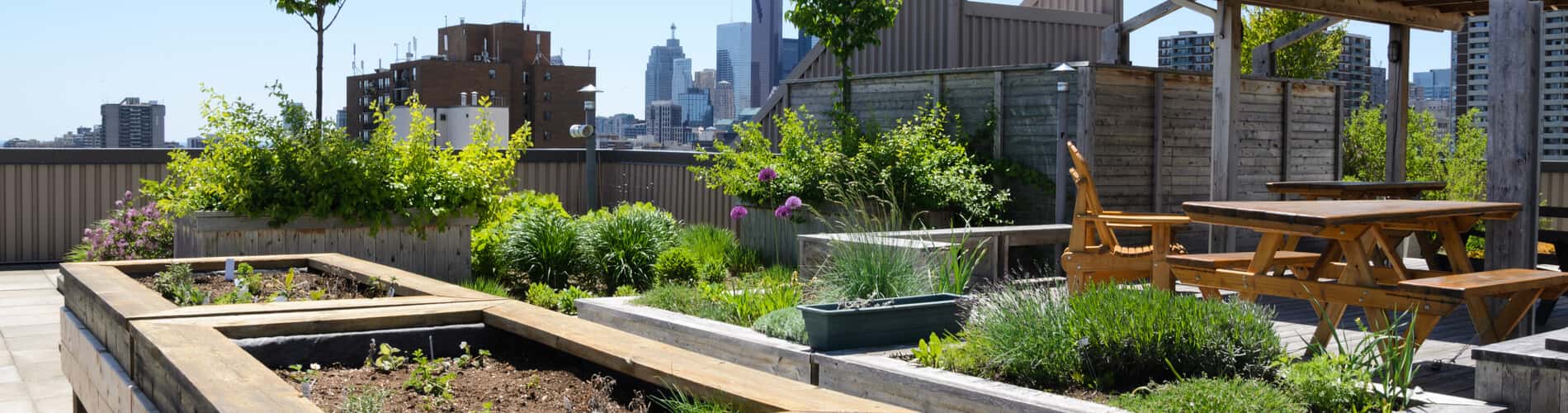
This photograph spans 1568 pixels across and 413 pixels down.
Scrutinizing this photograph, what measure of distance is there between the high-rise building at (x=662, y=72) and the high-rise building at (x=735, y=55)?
4099 millimetres

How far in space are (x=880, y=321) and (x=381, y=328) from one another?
1689mm

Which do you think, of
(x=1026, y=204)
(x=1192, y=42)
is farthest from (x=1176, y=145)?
(x=1192, y=42)

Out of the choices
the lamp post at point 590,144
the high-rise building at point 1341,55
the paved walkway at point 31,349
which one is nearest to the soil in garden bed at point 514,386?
the paved walkway at point 31,349

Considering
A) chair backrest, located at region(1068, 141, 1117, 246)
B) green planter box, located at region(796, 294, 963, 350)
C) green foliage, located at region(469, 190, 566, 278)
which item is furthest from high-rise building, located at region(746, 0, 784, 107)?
green planter box, located at region(796, 294, 963, 350)

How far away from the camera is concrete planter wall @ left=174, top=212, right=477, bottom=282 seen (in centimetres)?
707

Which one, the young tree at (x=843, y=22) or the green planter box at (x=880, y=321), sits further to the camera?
the young tree at (x=843, y=22)

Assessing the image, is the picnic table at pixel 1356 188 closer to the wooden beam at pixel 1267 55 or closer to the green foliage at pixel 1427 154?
the wooden beam at pixel 1267 55

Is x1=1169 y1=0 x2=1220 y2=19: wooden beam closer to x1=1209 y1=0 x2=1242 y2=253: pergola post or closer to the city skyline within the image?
x1=1209 y1=0 x2=1242 y2=253: pergola post

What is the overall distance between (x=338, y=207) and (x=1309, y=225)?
5.34 metres

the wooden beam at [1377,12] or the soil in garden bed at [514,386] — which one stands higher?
the wooden beam at [1377,12]

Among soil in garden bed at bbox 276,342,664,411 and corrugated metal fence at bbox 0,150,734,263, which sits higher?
corrugated metal fence at bbox 0,150,734,263

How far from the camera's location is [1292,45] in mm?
13367

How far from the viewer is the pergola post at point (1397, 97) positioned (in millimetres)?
7949

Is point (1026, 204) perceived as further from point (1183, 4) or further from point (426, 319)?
point (426, 319)
